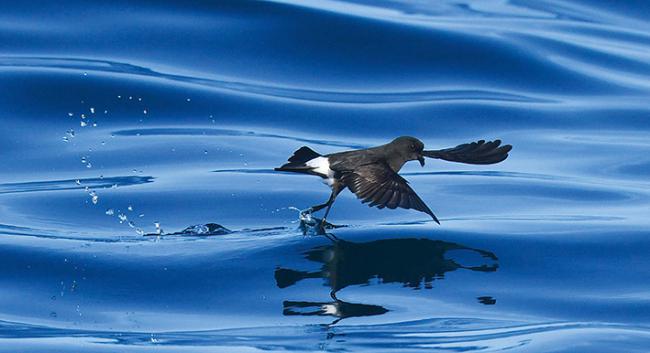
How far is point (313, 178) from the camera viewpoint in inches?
380

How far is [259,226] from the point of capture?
26.4 feet

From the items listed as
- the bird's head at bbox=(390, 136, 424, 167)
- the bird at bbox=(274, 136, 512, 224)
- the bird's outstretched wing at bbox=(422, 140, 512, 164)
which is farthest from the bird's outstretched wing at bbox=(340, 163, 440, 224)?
the bird's outstretched wing at bbox=(422, 140, 512, 164)

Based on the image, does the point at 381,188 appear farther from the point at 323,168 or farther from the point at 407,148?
the point at 407,148

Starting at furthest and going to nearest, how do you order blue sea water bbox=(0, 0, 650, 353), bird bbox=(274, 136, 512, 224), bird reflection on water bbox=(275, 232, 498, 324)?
bird bbox=(274, 136, 512, 224) < bird reflection on water bbox=(275, 232, 498, 324) < blue sea water bbox=(0, 0, 650, 353)

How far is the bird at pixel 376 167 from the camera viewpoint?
7.29 m

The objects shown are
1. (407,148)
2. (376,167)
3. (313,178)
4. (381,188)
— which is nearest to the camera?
(381,188)

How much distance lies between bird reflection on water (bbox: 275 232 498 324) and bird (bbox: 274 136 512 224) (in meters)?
0.27

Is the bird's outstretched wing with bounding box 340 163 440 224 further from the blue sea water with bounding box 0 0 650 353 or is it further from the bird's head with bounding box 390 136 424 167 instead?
the bird's head with bounding box 390 136 424 167

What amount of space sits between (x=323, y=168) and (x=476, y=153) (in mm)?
1188

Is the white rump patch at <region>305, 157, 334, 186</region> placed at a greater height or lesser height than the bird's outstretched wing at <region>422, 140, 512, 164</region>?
Result: lesser

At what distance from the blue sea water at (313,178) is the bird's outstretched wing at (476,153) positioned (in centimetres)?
38

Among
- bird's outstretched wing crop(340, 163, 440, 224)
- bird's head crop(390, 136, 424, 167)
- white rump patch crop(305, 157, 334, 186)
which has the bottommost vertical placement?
bird's outstretched wing crop(340, 163, 440, 224)

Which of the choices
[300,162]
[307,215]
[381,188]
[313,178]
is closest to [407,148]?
[300,162]

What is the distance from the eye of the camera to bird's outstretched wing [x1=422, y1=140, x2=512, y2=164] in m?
8.51
